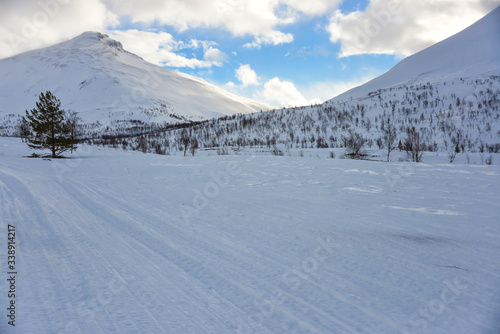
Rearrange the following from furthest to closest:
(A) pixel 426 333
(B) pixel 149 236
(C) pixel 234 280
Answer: (B) pixel 149 236
(C) pixel 234 280
(A) pixel 426 333

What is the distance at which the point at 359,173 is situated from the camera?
337 inches

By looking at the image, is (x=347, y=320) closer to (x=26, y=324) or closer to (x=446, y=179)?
(x=26, y=324)

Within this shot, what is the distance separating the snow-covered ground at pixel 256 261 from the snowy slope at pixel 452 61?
4323 cm

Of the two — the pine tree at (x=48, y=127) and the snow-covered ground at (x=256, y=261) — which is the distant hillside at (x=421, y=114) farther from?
the snow-covered ground at (x=256, y=261)

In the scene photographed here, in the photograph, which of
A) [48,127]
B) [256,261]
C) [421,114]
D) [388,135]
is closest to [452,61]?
[421,114]

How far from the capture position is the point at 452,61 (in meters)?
49.9

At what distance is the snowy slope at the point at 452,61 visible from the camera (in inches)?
1616

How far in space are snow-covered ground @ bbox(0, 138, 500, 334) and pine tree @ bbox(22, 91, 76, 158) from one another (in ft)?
46.2

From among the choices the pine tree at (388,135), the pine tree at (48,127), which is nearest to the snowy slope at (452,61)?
the pine tree at (388,135)

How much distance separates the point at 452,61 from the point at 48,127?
64299 millimetres

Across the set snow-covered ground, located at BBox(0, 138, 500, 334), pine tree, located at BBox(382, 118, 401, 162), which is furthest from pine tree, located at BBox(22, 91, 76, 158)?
pine tree, located at BBox(382, 118, 401, 162)

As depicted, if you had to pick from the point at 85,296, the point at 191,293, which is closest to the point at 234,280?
the point at 191,293

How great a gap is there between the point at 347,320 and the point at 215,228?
8.25 ft

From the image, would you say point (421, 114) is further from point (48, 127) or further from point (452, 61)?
point (48, 127)
